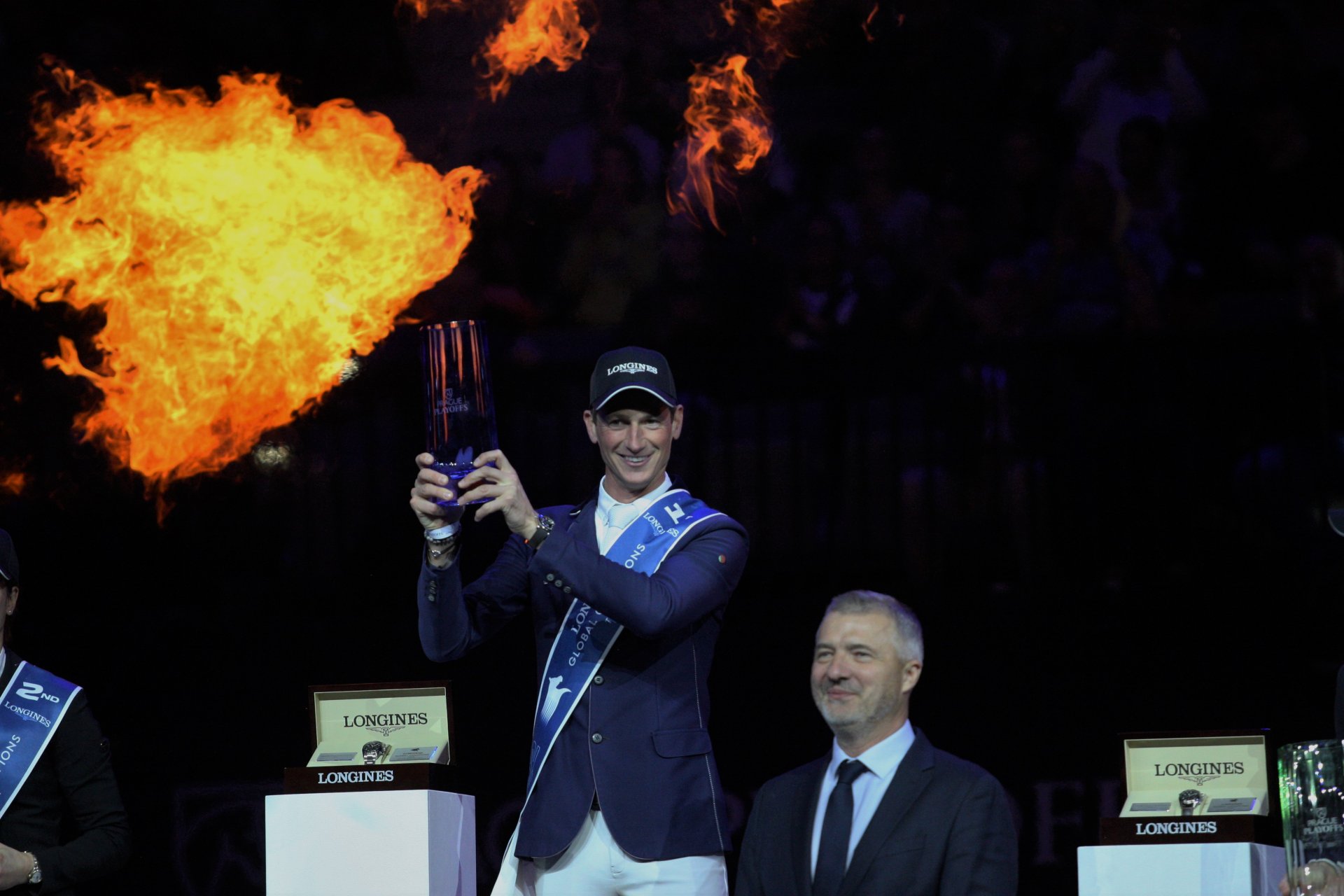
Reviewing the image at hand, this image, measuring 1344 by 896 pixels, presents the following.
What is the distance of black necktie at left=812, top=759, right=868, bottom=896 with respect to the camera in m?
4.18

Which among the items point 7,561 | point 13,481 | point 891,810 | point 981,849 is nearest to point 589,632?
point 891,810

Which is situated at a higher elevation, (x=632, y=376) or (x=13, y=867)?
(x=632, y=376)

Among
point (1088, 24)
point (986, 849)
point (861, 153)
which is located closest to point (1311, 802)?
point (986, 849)

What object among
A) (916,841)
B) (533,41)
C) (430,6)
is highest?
(430,6)

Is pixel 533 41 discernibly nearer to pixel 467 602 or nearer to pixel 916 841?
pixel 467 602

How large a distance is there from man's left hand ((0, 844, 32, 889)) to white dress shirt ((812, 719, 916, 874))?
2.11 meters

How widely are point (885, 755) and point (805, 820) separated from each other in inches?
9.5

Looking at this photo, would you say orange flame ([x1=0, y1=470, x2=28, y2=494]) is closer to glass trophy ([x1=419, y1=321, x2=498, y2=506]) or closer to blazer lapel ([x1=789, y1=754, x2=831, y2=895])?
glass trophy ([x1=419, y1=321, x2=498, y2=506])

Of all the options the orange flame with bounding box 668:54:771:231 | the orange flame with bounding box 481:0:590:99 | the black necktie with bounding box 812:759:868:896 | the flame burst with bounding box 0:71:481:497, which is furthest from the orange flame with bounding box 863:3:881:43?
the black necktie with bounding box 812:759:868:896

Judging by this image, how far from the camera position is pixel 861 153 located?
8805 mm

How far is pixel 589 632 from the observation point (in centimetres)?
460

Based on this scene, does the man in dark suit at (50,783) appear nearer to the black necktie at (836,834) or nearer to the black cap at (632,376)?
the black cap at (632,376)

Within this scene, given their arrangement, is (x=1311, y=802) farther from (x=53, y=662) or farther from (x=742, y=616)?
(x=53, y=662)

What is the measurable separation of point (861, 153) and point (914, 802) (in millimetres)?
5122
